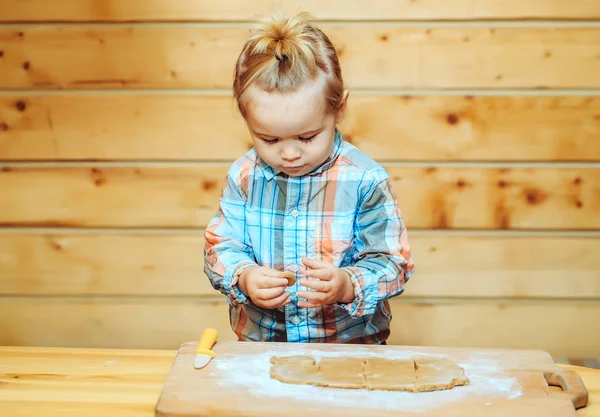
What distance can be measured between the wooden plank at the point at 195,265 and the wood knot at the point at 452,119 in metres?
0.38

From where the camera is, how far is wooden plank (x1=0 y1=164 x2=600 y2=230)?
2357 mm

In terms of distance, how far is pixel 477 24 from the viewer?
226 centimetres

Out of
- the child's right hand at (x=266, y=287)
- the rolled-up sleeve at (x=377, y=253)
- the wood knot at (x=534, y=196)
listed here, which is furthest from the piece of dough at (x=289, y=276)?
the wood knot at (x=534, y=196)

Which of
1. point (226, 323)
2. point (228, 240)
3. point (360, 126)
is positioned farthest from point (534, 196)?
point (228, 240)

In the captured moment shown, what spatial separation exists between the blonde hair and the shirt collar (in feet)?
0.40

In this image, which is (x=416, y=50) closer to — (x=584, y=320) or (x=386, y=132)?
(x=386, y=132)

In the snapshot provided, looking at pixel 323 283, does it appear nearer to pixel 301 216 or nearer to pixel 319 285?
pixel 319 285

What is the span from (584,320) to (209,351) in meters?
1.69

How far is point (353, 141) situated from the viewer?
91.7 inches

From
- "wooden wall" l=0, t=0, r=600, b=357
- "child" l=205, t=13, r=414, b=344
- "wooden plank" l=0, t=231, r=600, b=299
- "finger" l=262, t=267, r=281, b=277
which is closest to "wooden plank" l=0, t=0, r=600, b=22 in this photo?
"wooden wall" l=0, t=0, r=600, b=357

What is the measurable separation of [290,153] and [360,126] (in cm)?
102

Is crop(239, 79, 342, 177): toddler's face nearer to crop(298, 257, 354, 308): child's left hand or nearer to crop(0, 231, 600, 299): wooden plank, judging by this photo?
crop(298, 257, 354, 308): child's left hand

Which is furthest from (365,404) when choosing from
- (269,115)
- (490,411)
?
(269,115)

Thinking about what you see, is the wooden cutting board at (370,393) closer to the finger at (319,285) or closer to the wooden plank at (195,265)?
the finger at (319,285)
